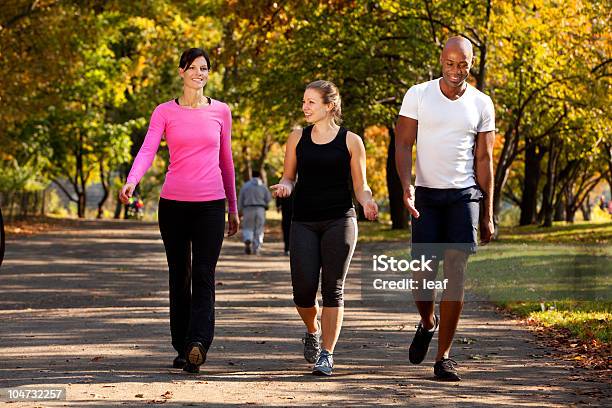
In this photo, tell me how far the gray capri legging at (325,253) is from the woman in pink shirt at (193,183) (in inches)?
21.1

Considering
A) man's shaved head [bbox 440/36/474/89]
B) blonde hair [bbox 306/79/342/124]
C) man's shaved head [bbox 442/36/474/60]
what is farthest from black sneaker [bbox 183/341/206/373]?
man's shaved head [bbox 442/36/474/60]

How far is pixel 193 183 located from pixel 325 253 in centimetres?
99

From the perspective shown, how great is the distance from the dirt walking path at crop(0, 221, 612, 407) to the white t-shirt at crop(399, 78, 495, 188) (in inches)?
51.4

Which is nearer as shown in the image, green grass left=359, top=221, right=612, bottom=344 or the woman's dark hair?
the woman's dark hair

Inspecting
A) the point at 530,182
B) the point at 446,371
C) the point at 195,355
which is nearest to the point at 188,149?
the point at 195,355

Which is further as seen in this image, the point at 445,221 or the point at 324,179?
the point at 324,179

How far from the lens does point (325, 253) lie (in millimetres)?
9586

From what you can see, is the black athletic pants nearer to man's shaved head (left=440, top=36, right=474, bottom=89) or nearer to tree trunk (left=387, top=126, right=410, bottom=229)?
man's shaved head (left=440, top=36, right=474, bottom=89)

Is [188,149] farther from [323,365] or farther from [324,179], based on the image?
[323,365]

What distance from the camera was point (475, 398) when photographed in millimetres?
8359

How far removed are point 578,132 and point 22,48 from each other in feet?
49.2

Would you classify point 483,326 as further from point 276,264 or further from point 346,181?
point 276,264

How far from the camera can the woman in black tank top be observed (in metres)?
9.48

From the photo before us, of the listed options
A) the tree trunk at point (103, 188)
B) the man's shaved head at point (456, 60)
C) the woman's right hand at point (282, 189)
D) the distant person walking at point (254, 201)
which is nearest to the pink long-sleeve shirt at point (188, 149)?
the woman's right hand at point (282, 189)
